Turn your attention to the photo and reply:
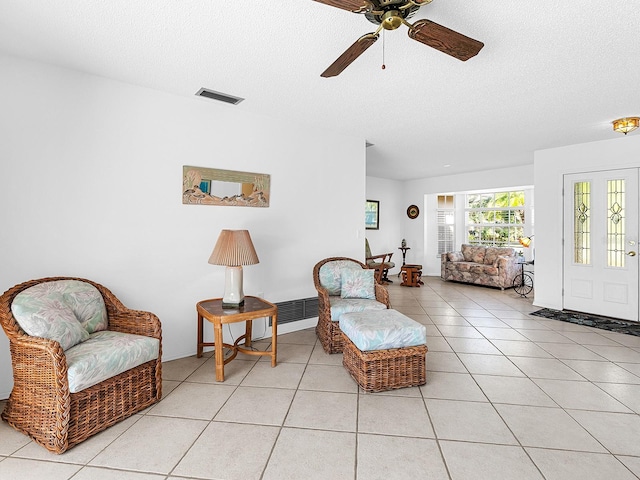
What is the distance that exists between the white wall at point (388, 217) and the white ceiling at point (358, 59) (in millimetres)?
4283

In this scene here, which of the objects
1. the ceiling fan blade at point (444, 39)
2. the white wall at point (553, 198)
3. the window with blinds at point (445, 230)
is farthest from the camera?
the window with blinds at point (445, 230)

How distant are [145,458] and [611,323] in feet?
17.4

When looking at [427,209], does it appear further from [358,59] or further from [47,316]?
[47,316]

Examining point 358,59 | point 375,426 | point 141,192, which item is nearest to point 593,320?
point 375,426

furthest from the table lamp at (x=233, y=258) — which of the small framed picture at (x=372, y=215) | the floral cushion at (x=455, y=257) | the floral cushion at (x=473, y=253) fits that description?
the floral cushion at (x=473, y=253)

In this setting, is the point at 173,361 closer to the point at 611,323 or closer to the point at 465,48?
the point at 465,48

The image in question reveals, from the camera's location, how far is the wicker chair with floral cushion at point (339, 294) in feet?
10.7

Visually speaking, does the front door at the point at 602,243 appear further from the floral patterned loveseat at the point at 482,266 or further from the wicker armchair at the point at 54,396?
the wicker armchair at the point at 54,396

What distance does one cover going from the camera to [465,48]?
1.74 m

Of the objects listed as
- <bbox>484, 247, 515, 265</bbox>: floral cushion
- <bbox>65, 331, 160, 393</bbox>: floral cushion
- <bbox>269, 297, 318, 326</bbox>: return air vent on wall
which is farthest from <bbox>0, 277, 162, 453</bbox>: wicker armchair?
<bbox>484, 247, 515, 265</bbox>: floral cushion

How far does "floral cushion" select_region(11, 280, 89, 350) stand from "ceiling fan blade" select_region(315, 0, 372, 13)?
227cm

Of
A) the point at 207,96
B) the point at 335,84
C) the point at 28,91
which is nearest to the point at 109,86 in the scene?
the point at 28,91

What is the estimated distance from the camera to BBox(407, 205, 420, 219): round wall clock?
846 centimetres

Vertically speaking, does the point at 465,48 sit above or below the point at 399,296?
above
